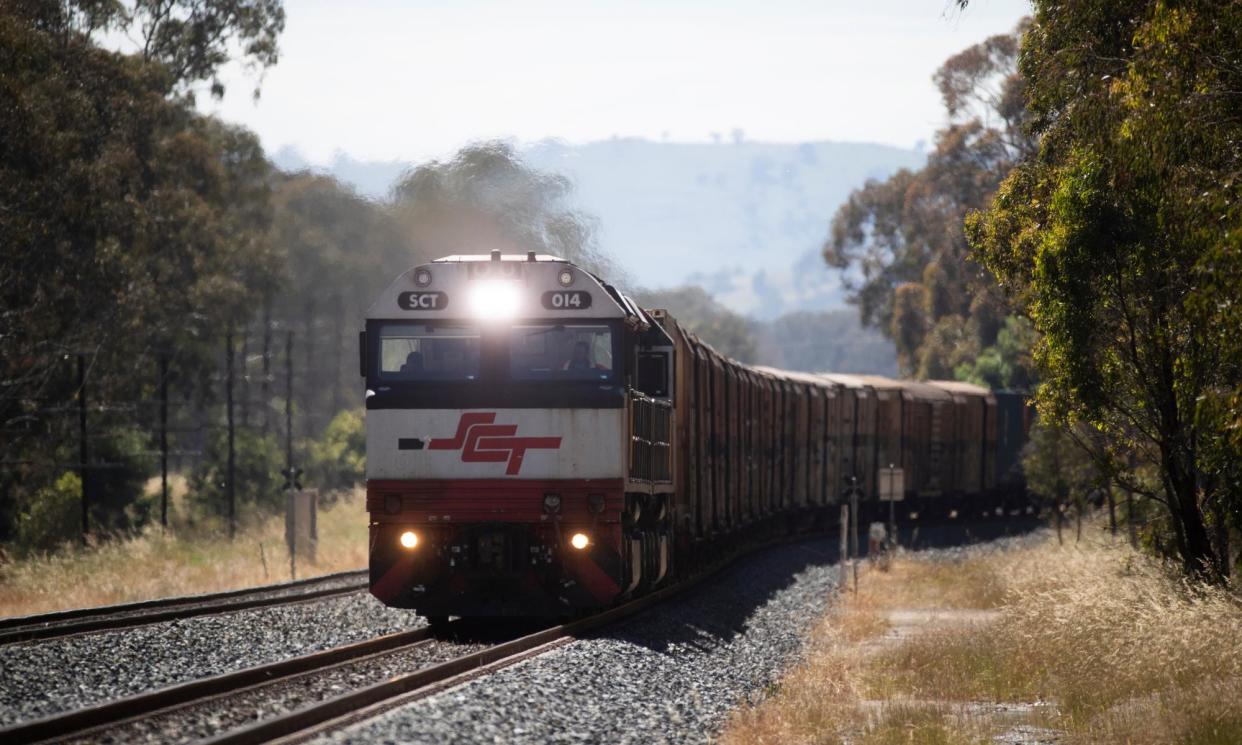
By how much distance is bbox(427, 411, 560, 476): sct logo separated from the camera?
16.6 meters

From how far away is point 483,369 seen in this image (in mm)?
16656

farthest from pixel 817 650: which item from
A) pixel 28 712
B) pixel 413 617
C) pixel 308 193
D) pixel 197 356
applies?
pixel 308 193

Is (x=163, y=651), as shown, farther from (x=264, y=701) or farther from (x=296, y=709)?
(x=296, y=709)

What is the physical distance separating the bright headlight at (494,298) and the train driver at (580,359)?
0.75m

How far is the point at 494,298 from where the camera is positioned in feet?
55.3

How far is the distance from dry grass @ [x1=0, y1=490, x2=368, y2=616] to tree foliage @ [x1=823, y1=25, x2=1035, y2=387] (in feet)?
66.4

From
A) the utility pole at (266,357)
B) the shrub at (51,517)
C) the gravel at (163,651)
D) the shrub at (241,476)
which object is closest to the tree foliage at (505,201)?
the utility pole at (266,357)

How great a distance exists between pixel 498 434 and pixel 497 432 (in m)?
0.02

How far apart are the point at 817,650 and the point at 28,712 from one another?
385 inches

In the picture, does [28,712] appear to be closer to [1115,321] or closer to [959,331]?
[1115,321]

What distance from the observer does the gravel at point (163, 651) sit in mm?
12203

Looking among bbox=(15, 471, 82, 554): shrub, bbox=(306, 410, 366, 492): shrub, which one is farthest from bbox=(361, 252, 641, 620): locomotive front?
bbox=(306, 410, 366, 492): shrub

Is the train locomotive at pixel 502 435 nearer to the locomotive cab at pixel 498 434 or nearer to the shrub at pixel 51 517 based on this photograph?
the locomotive cab at pixel 498 434

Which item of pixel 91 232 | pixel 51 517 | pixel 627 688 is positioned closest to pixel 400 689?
pixel 627 688
